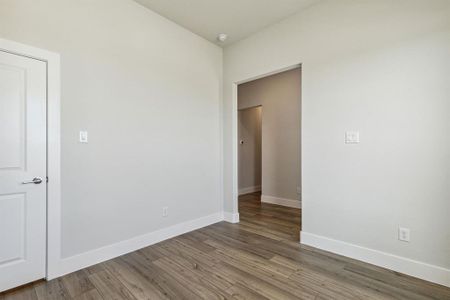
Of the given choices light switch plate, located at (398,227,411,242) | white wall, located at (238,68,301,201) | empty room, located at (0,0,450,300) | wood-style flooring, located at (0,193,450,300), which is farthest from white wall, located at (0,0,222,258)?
light switch plate, located at (398,227,411,242)

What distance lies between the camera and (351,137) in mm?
2395

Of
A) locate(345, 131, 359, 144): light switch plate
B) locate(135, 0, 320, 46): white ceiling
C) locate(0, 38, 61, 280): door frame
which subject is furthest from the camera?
locate(135, 0, 320, 46): white ceiling

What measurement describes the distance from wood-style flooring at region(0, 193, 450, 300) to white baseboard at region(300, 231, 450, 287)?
7 cm

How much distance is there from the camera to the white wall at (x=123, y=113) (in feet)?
6.95

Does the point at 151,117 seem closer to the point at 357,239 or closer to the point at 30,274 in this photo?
the point at 30,274

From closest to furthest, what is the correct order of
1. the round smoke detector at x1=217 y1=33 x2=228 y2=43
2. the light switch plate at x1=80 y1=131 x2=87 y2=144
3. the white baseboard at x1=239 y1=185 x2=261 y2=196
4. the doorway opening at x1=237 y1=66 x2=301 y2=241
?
the light switch plate at x1=80 y1=131 x2=87 y2=144
the round smoke detector at x1=217 y1=33 x2=228 y2=43
the doorway opening at x1=237 y1=66 x2=301 y2=241
the white baseboard at x1=239 y1=185 x2=261 y2=196

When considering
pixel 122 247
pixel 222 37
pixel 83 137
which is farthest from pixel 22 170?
pixel 222 37

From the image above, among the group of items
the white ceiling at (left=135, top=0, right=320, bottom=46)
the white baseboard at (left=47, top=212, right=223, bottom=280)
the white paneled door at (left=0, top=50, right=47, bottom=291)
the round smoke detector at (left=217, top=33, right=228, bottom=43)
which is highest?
the white ceiling at (left=135, top=0, right=320, bottom=46)

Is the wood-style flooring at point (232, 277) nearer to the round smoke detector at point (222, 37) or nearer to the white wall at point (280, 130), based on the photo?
the white wall at point (280, 130)

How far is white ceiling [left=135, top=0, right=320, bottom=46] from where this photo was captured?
2631 mm

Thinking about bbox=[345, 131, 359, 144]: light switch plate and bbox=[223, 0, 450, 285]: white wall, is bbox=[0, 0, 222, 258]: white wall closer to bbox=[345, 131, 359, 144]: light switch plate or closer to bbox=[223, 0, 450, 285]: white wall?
bbox=[223, 0, 450, 285]: white wall

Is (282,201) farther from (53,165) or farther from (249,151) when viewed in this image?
(53,165)

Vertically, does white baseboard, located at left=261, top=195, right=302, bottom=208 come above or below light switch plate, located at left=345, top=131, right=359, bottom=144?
below

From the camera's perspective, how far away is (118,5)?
97.3 inches
